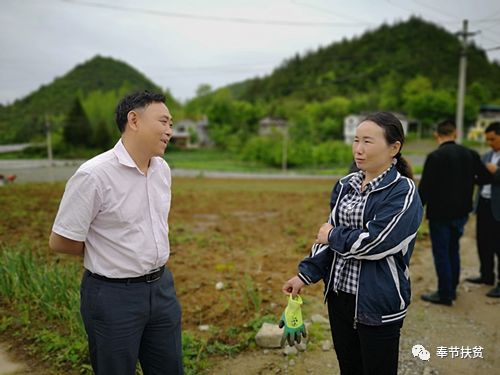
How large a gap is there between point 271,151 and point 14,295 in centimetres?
3606

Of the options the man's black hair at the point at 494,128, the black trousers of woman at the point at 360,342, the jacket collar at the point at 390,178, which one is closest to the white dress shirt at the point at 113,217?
the black trousers of woman at the point at 360,342

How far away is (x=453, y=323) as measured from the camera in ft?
11.2

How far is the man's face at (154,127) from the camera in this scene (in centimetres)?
171

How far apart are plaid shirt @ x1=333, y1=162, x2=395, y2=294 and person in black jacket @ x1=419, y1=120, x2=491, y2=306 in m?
2.10

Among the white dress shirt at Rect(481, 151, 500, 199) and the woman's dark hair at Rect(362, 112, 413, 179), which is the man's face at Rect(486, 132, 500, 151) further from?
the woman's dark hair at Rect(362, 112, 413, 179)

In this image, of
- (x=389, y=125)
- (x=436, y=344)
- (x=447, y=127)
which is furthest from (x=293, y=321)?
(x=447, y=127)

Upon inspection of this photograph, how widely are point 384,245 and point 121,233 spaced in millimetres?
1114

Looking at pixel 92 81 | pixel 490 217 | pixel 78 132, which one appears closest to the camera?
pixel 490 217

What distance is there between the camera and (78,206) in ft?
5.24

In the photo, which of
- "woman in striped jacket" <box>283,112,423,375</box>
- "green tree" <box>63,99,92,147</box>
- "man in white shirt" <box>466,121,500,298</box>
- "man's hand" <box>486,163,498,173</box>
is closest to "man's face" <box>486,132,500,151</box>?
"man in white shirt" <box>466,121,500,298</box>

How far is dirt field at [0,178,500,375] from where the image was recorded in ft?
9.11

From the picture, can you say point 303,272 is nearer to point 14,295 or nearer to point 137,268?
point 137,268

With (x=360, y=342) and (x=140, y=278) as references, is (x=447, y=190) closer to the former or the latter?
(x=360, y=342)

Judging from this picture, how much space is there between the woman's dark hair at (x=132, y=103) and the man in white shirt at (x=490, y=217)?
3.44 m
